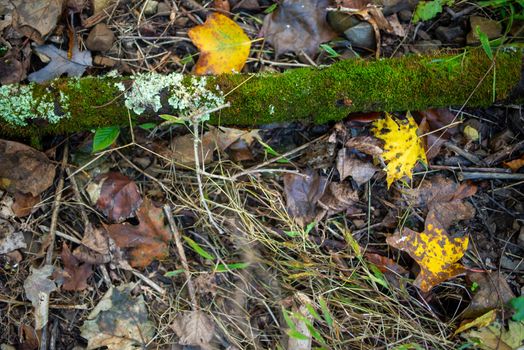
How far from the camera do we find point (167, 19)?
2.68 metres

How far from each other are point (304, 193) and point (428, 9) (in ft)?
4.27

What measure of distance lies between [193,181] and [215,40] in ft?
2.67

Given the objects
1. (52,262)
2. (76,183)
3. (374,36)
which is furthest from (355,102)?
(52,262)

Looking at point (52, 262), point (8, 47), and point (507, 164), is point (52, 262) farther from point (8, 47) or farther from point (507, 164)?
point (507, 164)

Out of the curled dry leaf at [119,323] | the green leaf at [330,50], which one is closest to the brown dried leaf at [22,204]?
the curled dry leaf at [119,323]

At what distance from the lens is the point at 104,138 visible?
7.91ft

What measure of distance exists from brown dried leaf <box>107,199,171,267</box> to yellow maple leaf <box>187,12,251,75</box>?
85cm

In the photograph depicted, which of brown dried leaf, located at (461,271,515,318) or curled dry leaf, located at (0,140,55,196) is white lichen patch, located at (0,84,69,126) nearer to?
curled dry leaf, located at (0,140,55,196)

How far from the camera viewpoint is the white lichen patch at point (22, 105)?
7.45 ft

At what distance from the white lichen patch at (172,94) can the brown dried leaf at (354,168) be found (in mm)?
736

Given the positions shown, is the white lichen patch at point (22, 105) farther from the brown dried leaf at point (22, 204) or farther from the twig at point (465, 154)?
the twig at point (465, 154)

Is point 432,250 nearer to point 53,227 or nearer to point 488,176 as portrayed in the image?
point 488,176

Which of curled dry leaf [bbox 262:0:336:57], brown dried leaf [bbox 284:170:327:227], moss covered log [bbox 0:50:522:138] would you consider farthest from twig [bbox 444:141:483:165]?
curled dry leaf [bbox 262:0:336:57]

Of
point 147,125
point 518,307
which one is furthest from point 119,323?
point 518,307
